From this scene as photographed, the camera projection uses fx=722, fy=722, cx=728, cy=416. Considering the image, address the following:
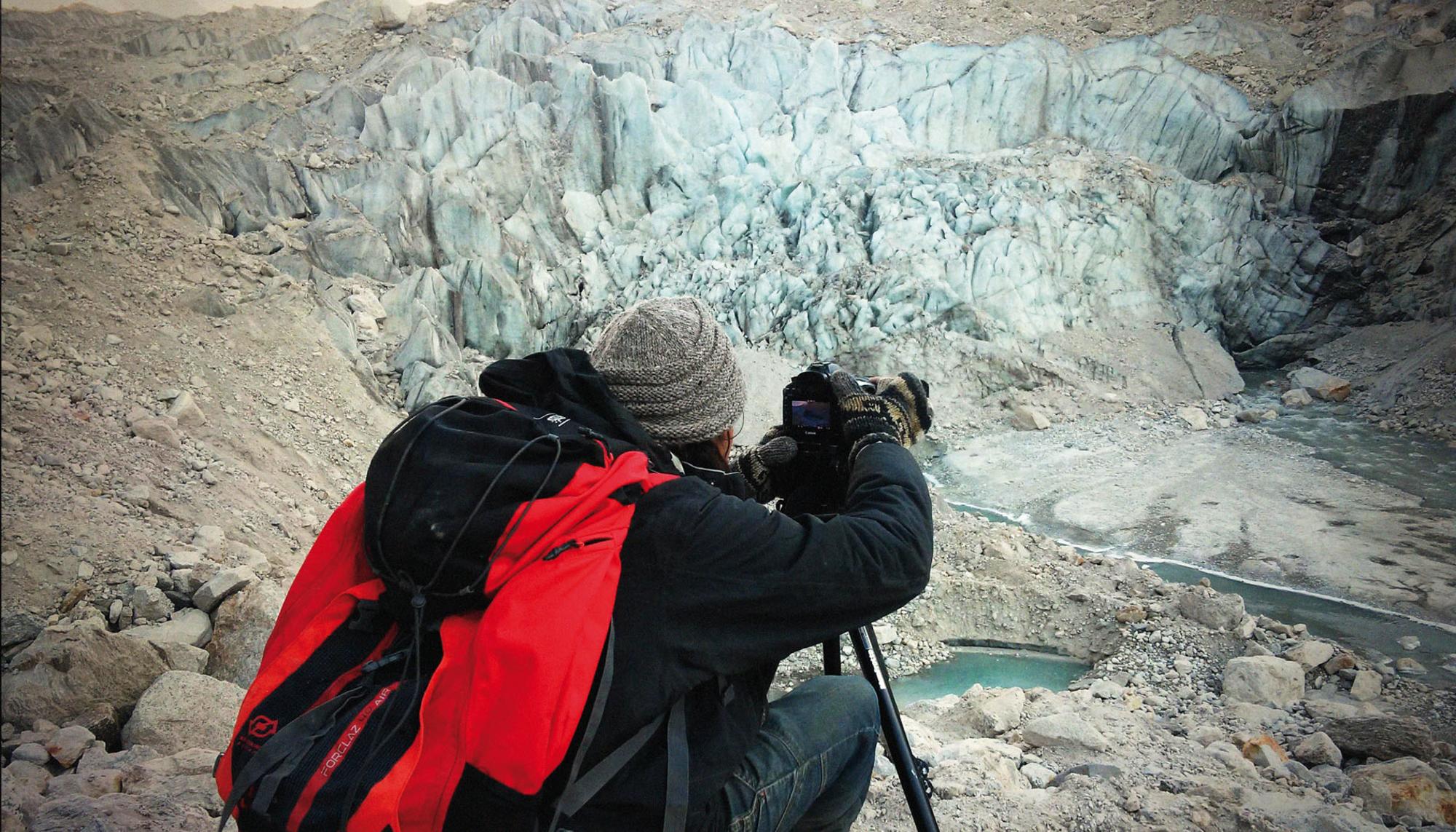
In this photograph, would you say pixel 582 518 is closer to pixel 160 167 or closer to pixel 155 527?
pixel 155 527

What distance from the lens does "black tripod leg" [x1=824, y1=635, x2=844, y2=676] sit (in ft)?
5.01

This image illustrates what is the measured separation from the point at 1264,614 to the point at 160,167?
720 centimetres

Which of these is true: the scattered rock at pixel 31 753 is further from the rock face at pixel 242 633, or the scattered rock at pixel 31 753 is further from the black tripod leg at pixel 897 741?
the black tripod leg at pixel 897 741

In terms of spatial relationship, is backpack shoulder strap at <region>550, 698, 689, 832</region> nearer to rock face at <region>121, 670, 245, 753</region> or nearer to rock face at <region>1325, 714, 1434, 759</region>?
rock face at <region>121, 670, 245, 753</region>

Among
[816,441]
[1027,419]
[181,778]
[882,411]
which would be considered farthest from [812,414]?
[1027,419]

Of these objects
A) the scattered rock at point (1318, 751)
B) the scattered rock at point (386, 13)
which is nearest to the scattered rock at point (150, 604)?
the scattered rock at point (1318, 751)

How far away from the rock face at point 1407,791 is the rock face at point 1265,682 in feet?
1.80

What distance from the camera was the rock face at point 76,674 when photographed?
1.88 metres

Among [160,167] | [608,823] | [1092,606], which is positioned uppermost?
[160,167]

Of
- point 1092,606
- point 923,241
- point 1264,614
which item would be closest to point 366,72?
point 923,241

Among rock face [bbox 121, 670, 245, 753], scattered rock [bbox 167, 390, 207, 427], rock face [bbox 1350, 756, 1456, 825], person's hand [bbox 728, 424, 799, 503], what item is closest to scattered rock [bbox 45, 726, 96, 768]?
rock face [bbox 121, 670, 245, 753]

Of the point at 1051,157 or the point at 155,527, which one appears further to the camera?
the point at 1051,157

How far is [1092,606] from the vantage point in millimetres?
3619

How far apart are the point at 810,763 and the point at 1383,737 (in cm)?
197
